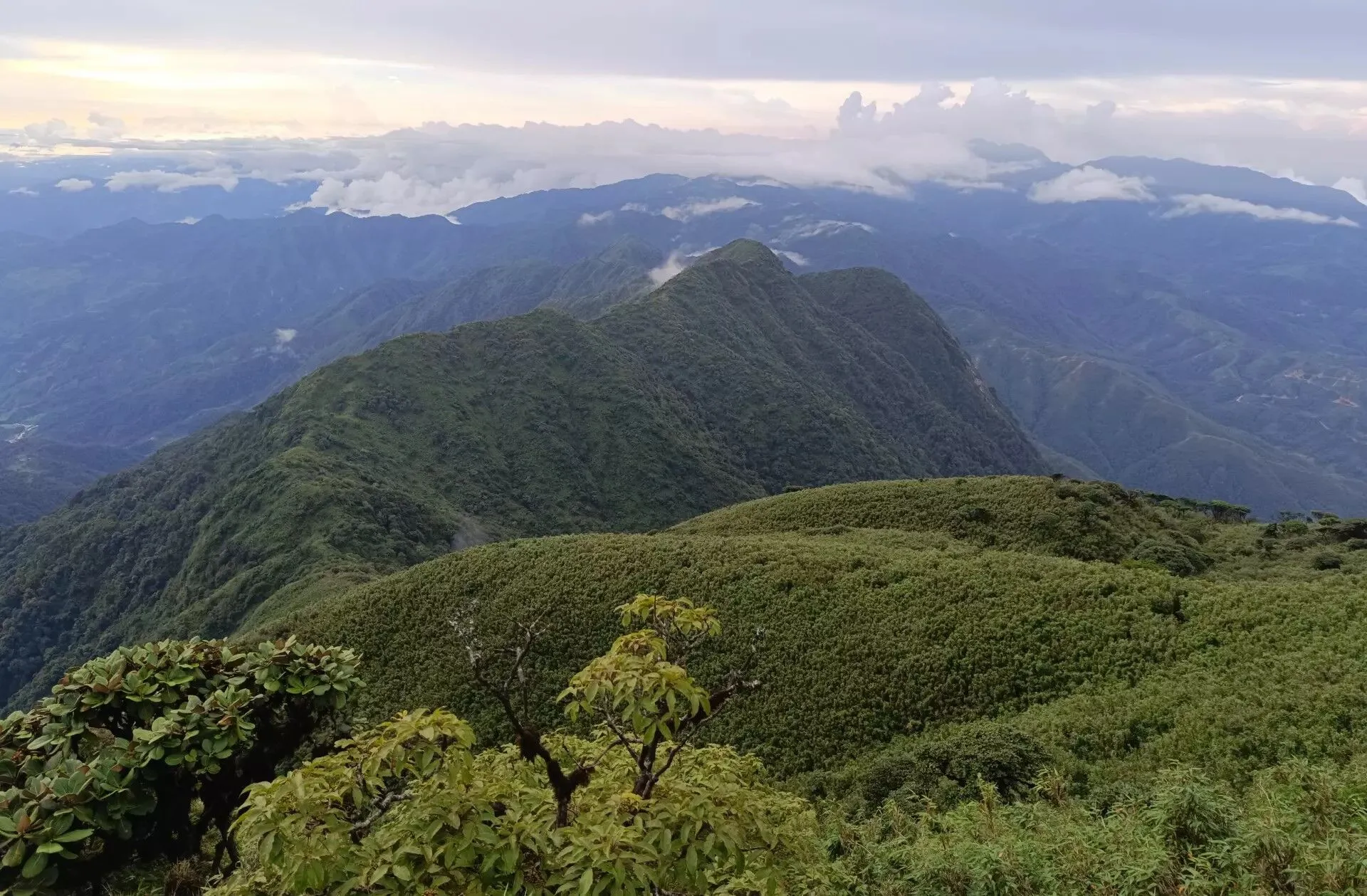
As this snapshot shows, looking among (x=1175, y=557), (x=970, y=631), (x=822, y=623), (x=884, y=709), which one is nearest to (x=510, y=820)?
(x=884, y=709)

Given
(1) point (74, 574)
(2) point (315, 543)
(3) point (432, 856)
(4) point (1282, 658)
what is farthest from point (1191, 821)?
(1) point (74, 574)

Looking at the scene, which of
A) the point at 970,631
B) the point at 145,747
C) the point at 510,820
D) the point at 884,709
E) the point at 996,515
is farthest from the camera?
the point at 996,515

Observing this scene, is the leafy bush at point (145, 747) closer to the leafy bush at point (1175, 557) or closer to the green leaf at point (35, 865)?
the green leaf at point (35, 865)

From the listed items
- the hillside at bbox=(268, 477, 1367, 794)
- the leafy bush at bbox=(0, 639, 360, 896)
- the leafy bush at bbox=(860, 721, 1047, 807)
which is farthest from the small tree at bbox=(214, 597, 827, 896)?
the hillside at bbox=(268, 477, 1367, 794)

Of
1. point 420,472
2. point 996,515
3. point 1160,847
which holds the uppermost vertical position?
point 1160,847

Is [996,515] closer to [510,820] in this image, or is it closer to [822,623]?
[822,623]

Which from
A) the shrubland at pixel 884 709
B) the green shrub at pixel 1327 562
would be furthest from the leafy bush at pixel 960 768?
the green shrub at pixel 1327 562

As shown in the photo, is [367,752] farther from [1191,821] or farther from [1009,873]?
[1191,821]
